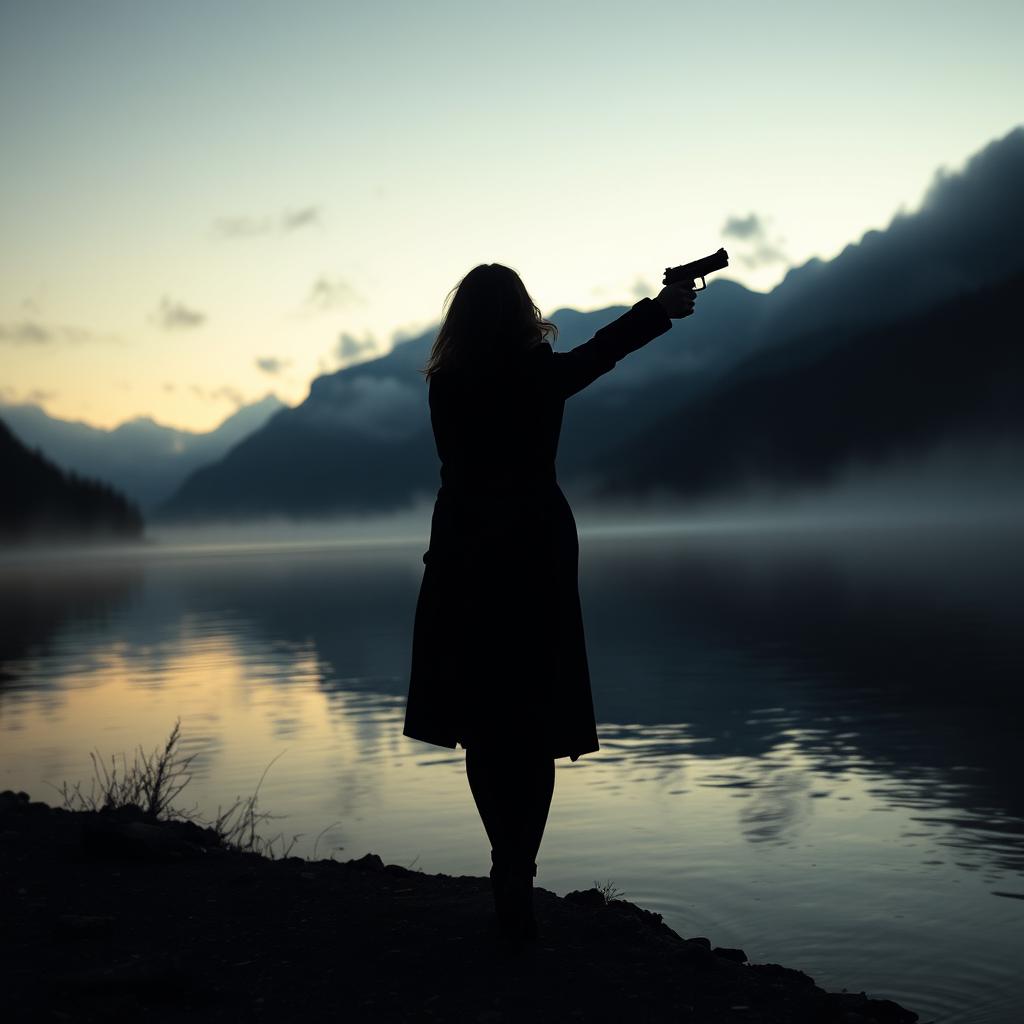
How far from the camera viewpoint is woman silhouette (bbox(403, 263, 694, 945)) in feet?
18.2

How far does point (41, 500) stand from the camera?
189125 millimetres

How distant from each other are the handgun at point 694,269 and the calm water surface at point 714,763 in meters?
1.97

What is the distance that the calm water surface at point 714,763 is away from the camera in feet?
26.9

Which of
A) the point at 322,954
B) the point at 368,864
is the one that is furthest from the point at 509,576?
the point at 368,864

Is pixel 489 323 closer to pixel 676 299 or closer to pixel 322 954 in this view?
pixel 676 299

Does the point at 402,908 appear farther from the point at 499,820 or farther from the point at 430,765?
the point at 430,765

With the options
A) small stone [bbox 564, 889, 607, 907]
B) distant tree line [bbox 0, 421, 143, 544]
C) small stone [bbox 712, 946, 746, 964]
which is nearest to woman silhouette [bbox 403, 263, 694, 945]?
small stone [bbox 564, 889, 607, 907]

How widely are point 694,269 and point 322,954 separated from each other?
3452 millimetres

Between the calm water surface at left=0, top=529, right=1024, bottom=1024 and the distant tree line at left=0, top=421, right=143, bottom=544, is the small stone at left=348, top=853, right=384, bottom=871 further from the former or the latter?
the distant tree line at left=0, top=421, right=143, bottom=544

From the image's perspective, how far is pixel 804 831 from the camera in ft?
34.4

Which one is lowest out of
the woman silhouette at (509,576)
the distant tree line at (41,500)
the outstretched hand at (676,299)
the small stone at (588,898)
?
the small stone at (588,898)

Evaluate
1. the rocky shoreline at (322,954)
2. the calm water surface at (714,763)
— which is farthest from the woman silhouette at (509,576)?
the rocky shoreline at (322,954)

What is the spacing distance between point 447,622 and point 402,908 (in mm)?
1674

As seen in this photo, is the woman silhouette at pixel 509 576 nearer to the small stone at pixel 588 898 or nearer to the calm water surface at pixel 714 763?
the calm water surface at pixel 714 763
